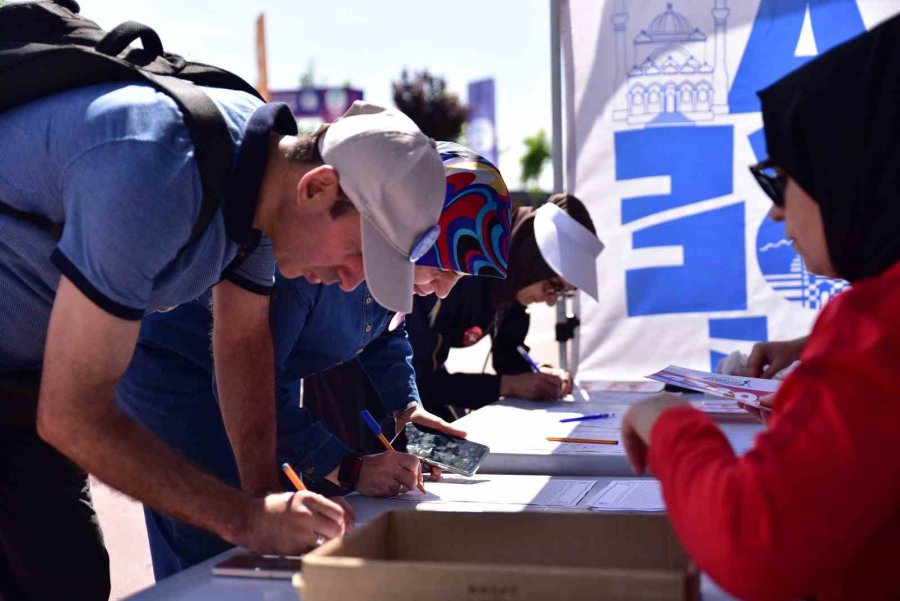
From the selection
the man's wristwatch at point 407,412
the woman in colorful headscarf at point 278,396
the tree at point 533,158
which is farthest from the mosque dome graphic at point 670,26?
the tree at point 533,158

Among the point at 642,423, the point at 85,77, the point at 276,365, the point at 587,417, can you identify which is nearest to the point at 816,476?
the point at 642,423

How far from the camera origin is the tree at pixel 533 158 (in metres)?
44.6

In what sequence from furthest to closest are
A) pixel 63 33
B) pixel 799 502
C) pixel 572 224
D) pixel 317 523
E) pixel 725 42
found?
pixel 725 42
pixel 572 224
pixel 63 33
pixel 317 523
pixel 799 502

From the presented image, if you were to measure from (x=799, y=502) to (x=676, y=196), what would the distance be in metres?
3.11

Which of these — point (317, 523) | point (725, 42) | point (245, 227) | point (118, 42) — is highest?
point (725, 42)

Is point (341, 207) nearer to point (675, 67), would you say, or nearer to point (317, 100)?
point (675, 67)

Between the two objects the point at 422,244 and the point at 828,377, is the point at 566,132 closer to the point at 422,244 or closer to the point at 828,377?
the point at 422,244

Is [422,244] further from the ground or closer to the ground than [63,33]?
closer to the ground

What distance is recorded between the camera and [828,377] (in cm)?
85

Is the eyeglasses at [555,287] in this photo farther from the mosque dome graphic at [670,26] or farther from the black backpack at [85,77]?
the black backpack at [85,77]

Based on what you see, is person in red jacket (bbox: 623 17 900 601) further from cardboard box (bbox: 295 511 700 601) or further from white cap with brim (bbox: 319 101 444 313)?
white cap with brim (bbox: 319 101 444 313)

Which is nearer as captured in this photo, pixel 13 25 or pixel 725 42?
pixel 13 25

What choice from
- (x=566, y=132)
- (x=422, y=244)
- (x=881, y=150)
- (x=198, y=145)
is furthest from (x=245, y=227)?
(x=566, y=132)

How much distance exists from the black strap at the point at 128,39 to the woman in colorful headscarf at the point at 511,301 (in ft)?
4.97
